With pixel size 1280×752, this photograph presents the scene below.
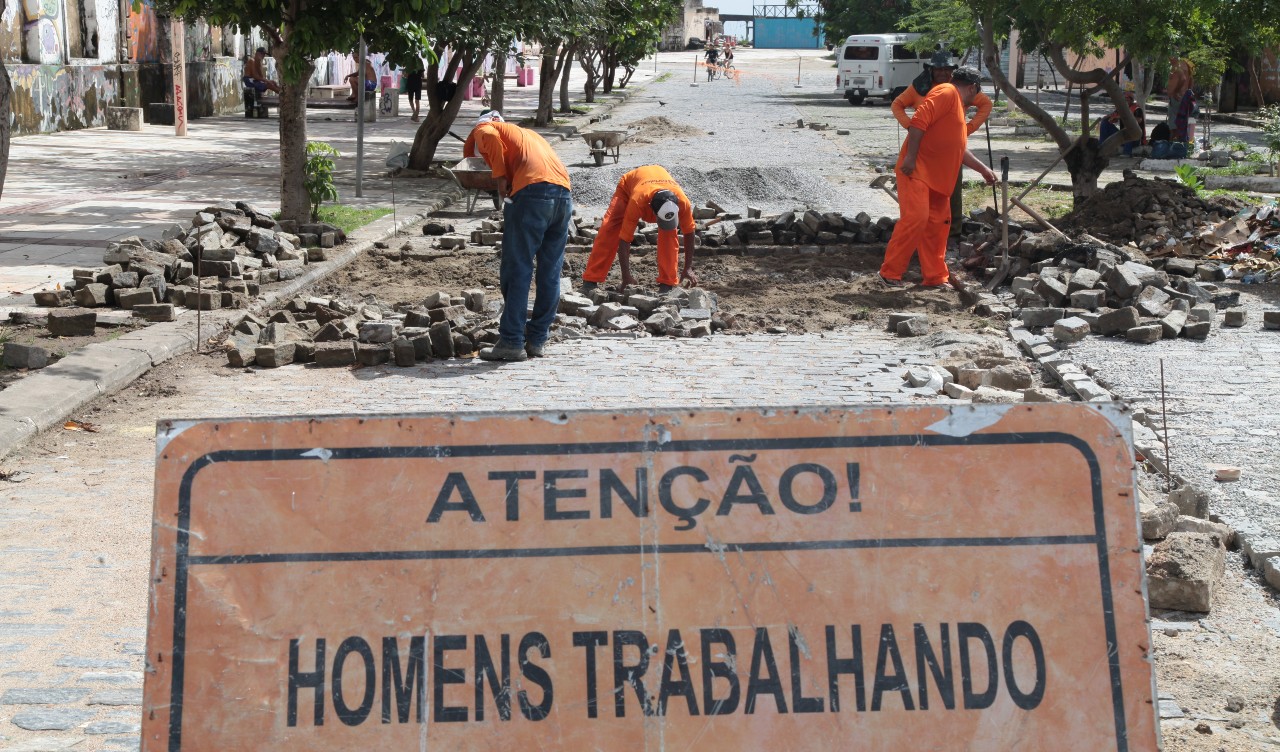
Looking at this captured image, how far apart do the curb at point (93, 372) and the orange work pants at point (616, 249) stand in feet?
8.40

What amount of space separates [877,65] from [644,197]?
34.9 m

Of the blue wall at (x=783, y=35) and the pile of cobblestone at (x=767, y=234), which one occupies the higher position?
the blue wall at (x=783, y=35)

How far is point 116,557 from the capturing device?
16.5ft

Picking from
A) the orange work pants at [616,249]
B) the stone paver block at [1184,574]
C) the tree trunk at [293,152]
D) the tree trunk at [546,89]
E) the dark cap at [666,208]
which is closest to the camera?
the stone paver block at [1184,574]

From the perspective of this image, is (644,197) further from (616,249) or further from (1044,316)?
(1044,316)

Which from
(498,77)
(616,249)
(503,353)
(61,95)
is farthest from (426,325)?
(61,95)

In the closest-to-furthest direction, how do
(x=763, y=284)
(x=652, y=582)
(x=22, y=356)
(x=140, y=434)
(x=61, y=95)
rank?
(x=652, y=582)
(x=140, y=434)
(x=22, y=356)
(x=763, y=284)
(x=61, y=95)

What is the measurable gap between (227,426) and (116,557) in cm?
282

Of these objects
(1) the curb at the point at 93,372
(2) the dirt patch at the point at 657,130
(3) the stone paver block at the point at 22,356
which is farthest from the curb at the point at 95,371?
(2) the dirt patch at the point at 657,130

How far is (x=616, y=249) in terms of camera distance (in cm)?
1148

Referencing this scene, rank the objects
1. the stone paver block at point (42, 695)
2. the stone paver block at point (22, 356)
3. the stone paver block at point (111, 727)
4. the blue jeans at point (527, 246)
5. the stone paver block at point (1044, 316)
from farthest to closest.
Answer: the stone paver block at point (1044, 316) < the blue jeans at point (527, 246) < the stone paver block at point (22, 356) < the stone paver block at point (42, 695) < the stone paver block at point (111, 727)

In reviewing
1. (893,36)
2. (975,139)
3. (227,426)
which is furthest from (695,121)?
(227,426)

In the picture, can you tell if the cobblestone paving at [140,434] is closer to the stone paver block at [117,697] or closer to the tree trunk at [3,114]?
the stone paver block at [117,697]

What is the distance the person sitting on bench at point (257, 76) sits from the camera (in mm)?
31953
